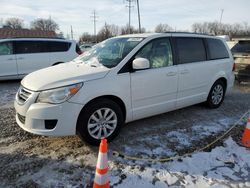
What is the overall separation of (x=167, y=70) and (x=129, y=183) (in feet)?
7.53

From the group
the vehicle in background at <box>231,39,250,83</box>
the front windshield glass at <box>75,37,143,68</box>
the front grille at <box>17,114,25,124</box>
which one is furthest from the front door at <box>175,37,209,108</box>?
the vehicle in background at <box>231,39,250,83</box>

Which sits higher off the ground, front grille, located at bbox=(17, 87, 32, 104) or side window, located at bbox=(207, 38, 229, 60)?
side window, located at bbox=(207, 38, 229, 60)

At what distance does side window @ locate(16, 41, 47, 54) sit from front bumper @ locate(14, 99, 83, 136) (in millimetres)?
6280

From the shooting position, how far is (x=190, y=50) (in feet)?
16.4

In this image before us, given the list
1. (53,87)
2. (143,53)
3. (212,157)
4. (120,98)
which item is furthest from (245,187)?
(53,87)

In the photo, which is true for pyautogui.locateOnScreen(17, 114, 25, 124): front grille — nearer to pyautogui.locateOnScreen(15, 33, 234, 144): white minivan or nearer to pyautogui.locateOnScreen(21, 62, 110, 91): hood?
pyautogui.locateOnScreen(15, 33, 234, 144): white minivan

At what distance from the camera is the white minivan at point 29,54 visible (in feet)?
28.5

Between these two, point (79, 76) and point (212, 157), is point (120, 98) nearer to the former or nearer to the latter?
point (79, 76)

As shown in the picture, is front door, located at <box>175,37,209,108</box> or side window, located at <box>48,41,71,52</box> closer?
front door, located at <box>175,37,209,108</box>

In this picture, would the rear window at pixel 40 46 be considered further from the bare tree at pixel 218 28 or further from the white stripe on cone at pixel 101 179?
the bare tree at pixel 218 28

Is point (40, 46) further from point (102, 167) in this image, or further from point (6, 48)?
point (102, 167)

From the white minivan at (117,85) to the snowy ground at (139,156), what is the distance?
1.21 feet

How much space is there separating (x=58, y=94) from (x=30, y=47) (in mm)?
6728

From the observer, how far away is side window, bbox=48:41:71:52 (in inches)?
382
